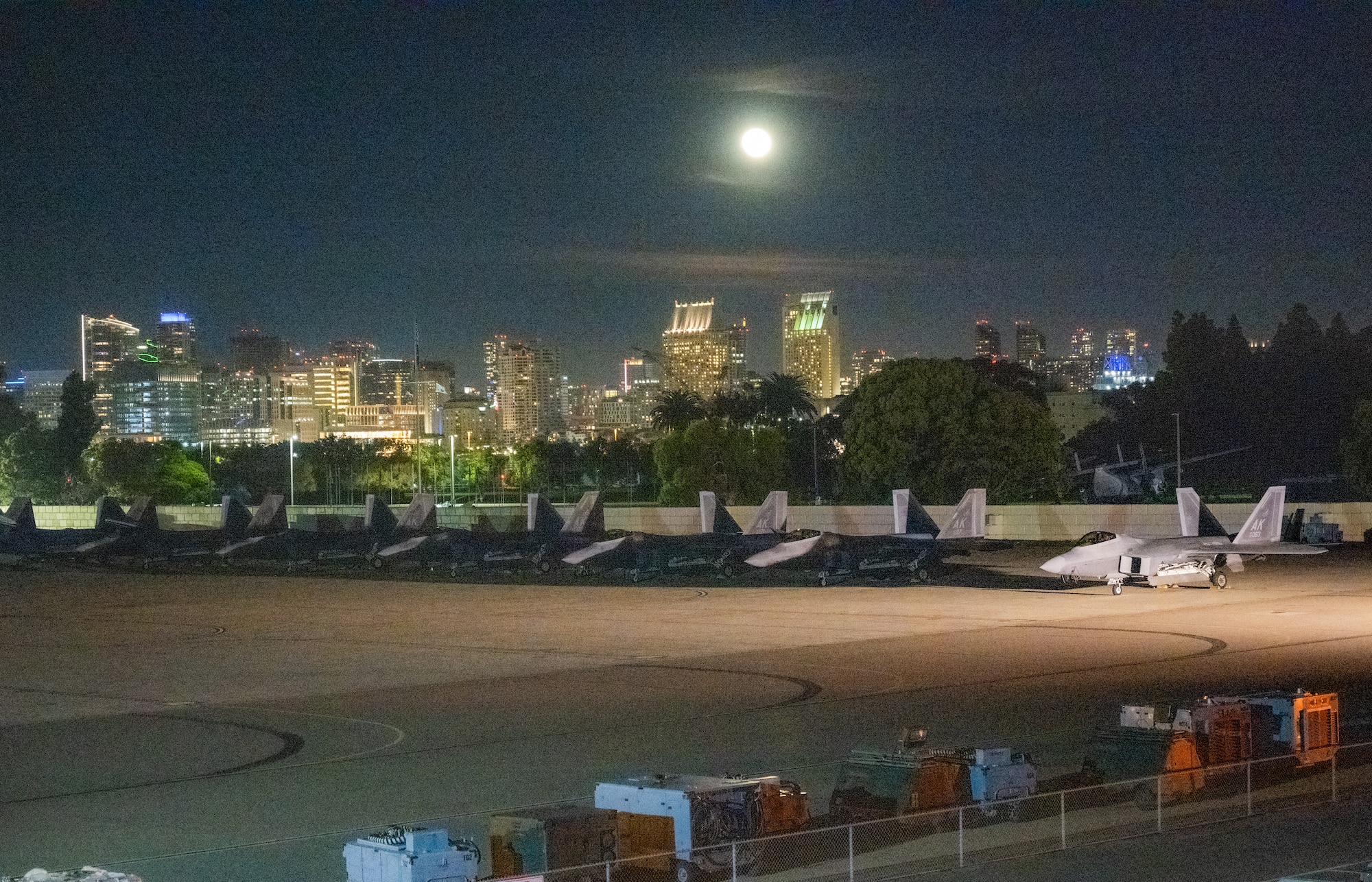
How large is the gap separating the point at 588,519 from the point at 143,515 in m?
21.9

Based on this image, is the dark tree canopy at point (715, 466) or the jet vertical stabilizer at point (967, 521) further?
the dark tree canopy at point (715, 466)

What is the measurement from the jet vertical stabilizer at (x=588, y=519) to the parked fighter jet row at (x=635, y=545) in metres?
0.05

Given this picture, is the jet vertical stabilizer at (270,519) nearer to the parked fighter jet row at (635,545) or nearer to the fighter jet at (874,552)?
the parked fighter jet row at (635,545)

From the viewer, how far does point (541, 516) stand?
54.9 metres

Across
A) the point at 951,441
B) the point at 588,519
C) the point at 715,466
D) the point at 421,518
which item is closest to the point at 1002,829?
the point at 588,519

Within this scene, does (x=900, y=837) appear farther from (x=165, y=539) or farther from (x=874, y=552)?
(x=165, y=539)

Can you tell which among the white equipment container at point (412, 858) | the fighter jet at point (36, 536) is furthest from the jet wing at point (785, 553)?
the white equipment container at point (412, 858)

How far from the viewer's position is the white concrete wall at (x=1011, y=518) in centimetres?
5859

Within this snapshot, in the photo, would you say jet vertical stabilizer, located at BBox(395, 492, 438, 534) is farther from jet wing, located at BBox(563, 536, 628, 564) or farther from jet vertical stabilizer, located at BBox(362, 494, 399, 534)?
jet wing, located at BBox(563, 536, 628, 564)

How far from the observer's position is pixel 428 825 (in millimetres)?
11344

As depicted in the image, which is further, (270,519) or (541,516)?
(270,519)

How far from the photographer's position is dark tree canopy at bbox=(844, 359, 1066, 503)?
74.3 metres

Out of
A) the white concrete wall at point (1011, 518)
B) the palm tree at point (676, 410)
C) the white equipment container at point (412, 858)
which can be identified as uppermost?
the palm tree at point (676, 410)

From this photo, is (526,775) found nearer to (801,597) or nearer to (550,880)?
(550,880)
